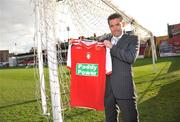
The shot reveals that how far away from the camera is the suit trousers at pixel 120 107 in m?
4.05

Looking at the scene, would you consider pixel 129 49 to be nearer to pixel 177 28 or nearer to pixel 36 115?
pixel 36 115

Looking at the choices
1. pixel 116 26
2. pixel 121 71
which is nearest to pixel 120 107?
pixel 121 71

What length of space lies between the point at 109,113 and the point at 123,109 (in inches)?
8.4

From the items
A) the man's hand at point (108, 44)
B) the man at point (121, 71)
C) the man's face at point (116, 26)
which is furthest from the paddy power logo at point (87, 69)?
the man's face at point (116, 26)

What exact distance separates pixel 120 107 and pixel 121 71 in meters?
0.40

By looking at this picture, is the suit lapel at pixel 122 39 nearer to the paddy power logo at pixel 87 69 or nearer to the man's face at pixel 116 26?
the man's face at pixel 116 26

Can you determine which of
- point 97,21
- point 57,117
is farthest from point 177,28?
point 57,117

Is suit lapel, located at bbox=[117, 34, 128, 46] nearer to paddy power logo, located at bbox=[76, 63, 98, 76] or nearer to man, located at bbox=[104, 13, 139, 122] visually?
man, located at bbox=[104, 13, 139, 122]

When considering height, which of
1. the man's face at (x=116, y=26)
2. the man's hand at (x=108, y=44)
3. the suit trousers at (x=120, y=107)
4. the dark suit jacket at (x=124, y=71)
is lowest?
the suit trousers at (x=120, y=107)

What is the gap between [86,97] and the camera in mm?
4387

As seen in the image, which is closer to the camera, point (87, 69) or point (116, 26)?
point (116, 26)

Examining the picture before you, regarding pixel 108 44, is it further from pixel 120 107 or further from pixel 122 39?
pixel 120 107

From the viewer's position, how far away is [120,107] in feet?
13.4

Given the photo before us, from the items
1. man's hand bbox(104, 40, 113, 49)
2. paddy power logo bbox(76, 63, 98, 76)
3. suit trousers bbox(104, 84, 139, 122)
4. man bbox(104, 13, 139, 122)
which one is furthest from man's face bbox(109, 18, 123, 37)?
suit trousers bbox(104, 84, 139, 122)
